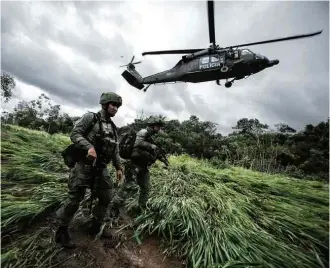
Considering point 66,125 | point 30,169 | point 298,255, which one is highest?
point 66,125

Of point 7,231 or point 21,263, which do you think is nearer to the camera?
point 21,263

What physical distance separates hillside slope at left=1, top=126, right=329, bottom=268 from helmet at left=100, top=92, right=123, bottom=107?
1668 millimetres

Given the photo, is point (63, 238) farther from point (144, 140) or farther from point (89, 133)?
point (144, 140)

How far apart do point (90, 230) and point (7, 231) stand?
3.25ft

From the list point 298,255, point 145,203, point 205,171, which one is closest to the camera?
point 298,255

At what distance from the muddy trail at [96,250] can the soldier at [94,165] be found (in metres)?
0.15

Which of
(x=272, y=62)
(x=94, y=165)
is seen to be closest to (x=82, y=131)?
(x=94, y=165)

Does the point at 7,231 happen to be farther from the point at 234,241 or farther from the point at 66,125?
the point at 66,125

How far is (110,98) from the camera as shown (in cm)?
352

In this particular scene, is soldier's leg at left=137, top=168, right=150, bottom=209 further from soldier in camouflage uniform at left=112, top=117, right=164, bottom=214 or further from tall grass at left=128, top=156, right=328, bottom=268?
tall grass at left=128, top=156, right=328, bottom=268

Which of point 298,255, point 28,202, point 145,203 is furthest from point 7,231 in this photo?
point 298,255

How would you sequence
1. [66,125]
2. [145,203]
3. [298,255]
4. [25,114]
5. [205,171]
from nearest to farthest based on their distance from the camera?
[298,255], [145,203], [205,171], [66,125], [25,114]

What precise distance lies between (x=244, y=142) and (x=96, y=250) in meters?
19.0

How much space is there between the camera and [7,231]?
127 inches
